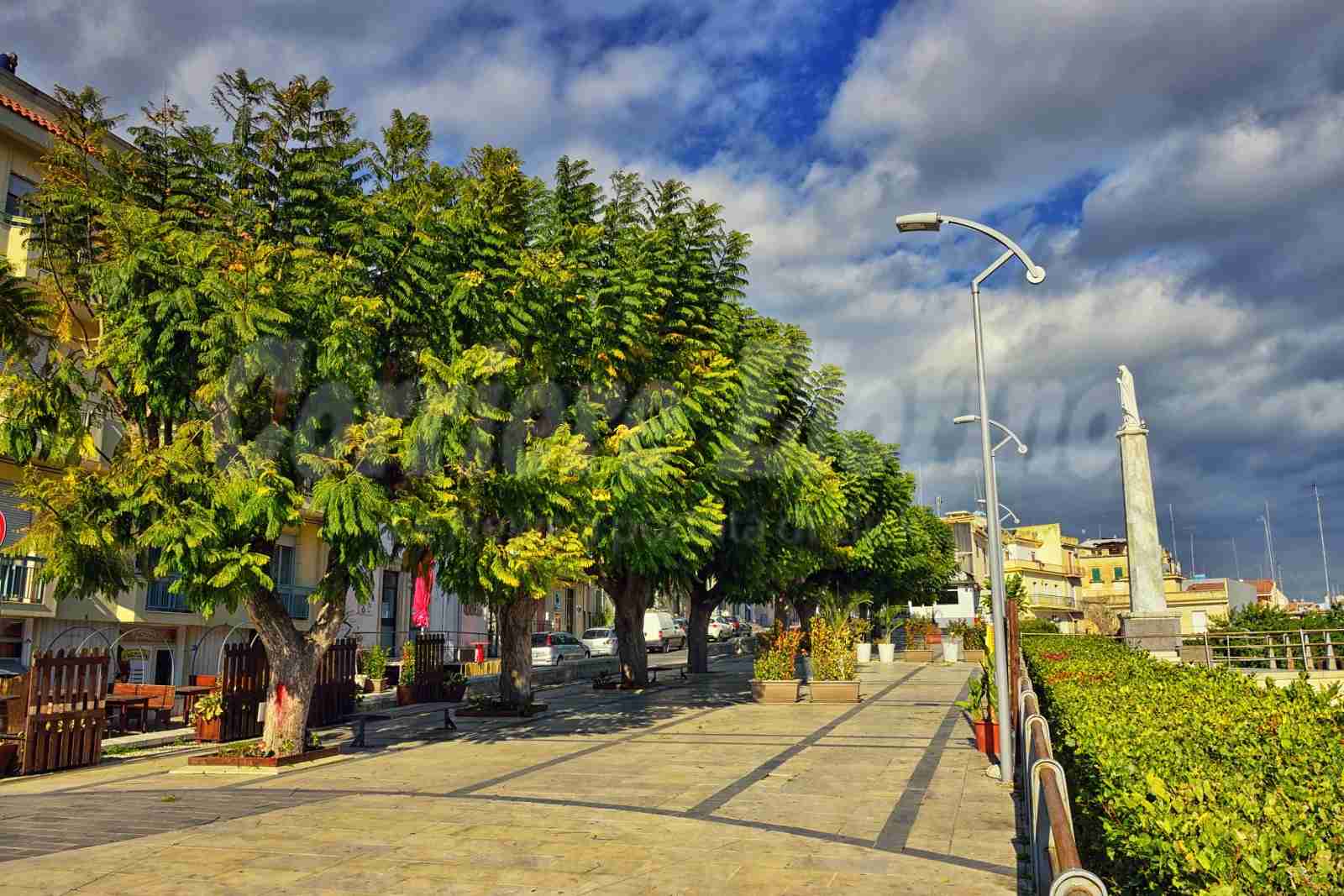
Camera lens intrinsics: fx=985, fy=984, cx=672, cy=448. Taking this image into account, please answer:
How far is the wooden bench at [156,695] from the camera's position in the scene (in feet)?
64.9

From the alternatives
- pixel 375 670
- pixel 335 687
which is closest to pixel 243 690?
pixel 335 687

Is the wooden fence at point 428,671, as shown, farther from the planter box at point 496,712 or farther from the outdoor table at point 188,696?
the outdoor table at point 188,696

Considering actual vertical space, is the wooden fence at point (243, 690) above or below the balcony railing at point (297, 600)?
below

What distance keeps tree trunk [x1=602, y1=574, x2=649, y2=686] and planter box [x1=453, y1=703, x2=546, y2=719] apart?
5397 millimetres

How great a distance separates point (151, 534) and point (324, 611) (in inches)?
138

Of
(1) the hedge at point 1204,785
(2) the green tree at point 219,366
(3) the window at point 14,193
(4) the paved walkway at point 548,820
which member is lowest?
(4) the paved walkway at point 548,820

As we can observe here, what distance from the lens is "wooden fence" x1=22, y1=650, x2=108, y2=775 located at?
14.1m

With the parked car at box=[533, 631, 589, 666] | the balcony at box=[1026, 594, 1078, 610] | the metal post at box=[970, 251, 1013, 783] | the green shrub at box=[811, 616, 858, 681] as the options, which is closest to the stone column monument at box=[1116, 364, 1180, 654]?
the green shrub at box=[811, 616, 858, 681]

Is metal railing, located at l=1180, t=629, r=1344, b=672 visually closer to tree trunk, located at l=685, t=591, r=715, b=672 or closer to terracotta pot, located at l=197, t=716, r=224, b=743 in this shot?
tree trunk, located at l=685, t=591, r=715, b=672

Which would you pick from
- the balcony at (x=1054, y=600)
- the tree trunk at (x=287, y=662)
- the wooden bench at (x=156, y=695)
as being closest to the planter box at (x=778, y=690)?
the tree trunk at (x=287, y=662)

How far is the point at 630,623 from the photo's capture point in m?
27.4

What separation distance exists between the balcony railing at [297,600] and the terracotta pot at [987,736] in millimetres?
23302

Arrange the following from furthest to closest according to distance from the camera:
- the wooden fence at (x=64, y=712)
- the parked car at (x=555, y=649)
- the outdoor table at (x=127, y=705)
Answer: the parked car at (x=555, y=649)
the outdoor table at (x=127, y=705)
the wooden fence at (x=64, y=712)

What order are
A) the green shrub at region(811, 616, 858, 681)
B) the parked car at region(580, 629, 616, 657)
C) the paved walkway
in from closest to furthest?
the paved walkway < the green shrub at region(811, 616, 858, 681) < the parked car at region(580, 629, 616, 657)
